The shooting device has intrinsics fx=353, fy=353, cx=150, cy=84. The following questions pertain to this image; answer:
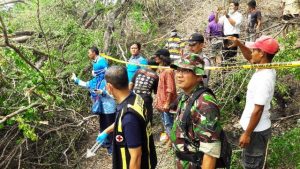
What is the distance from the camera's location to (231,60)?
535 cm

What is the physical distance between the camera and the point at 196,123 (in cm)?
229

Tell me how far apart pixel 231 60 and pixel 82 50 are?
3.18m

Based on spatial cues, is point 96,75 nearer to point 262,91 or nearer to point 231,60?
point 231,60

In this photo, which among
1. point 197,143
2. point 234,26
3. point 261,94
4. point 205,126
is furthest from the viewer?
point 234,26

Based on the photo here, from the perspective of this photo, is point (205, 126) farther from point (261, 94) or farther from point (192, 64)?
point (261, 94)

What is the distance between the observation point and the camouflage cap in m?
2.43

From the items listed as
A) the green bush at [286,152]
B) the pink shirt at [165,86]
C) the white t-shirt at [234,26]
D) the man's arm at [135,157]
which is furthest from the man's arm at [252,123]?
the white t-shirt at [234,26]

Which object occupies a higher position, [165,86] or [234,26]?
[234,26]

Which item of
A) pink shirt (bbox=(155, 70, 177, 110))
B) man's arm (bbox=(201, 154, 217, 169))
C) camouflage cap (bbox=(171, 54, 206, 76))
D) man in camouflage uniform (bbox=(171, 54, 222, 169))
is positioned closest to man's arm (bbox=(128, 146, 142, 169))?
man in camouflage uniform (bbox=(171, 54, 222, 169))

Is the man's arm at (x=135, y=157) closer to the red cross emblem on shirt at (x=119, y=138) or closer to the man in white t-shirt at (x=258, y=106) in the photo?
the red cross emblem on shirt at (x=119, y=138)

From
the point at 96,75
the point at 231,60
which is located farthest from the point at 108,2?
the point at 231,60

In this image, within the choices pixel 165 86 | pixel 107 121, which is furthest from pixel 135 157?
pixel 107 121

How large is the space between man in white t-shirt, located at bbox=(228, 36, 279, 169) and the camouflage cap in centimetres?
76

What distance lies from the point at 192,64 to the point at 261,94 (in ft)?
2.73
